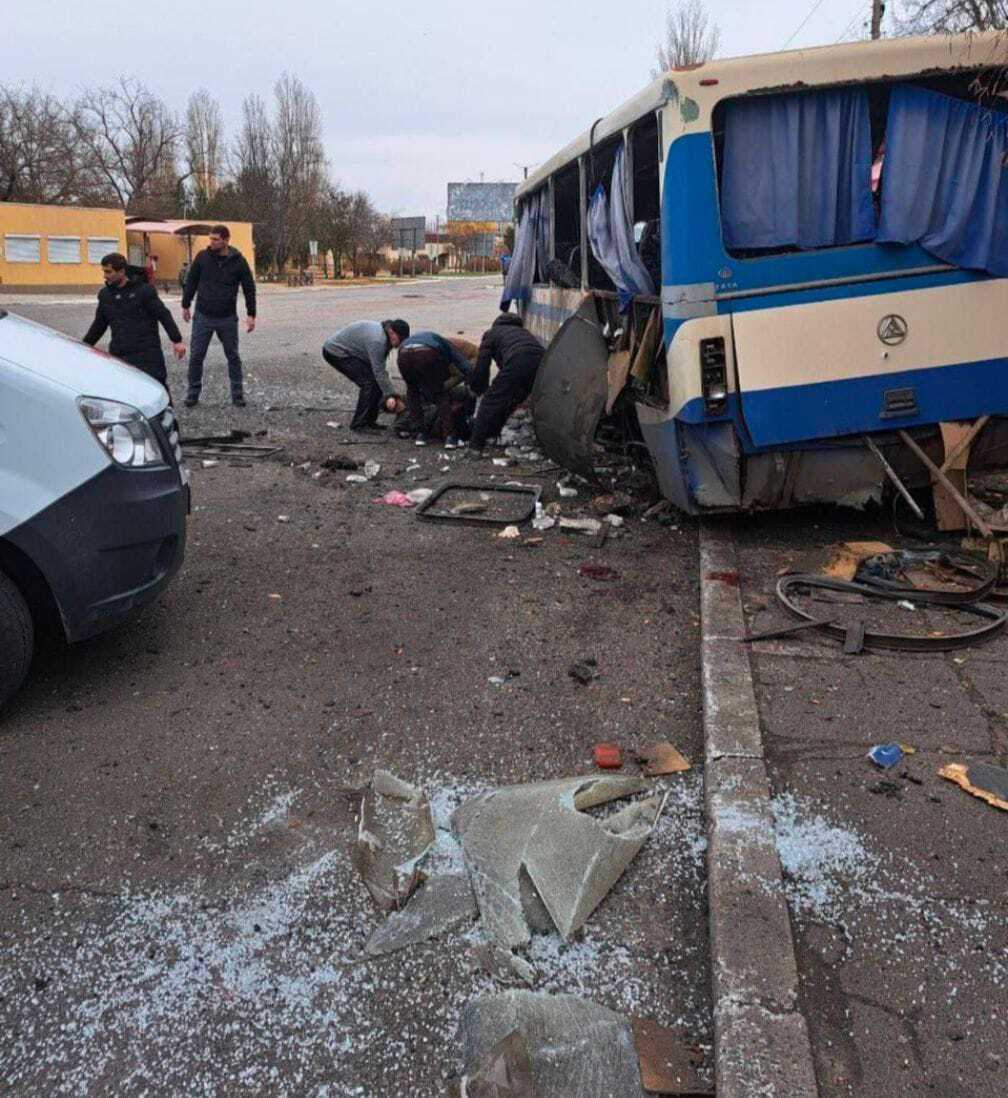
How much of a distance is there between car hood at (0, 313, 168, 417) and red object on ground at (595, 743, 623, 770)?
222 centimetres

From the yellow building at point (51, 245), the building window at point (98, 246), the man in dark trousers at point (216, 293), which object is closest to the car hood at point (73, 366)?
the man in dark trousers at point (216, 293)

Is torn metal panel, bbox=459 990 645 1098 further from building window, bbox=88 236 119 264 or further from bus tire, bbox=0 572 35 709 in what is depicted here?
building window, bbox=88 236 119 264

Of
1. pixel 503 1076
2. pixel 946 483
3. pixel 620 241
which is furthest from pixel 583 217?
pixel 503 1076

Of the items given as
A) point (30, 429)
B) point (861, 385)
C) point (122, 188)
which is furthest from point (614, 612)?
point (122, 188)

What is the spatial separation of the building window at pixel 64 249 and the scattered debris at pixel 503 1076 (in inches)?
1630

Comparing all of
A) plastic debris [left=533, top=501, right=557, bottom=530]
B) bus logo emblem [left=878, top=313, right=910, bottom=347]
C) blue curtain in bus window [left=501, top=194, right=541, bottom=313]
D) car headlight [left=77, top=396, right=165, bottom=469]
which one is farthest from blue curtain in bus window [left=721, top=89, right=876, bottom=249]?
blue curtain in bus window [left=501, top=194, right=541, bottom=313]

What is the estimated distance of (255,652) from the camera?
14.8ft

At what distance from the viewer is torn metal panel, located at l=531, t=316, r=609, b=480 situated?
6.79 m

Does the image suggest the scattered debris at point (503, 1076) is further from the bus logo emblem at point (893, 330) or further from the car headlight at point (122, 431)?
the bus logo emblem at point (893, 330)

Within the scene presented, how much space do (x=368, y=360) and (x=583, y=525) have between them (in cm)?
421

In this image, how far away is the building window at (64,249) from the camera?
37.8m

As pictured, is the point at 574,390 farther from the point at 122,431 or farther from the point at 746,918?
the point at 746,918

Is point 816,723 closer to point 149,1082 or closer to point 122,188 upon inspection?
point 149,1082

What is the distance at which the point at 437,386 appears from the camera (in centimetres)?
969
